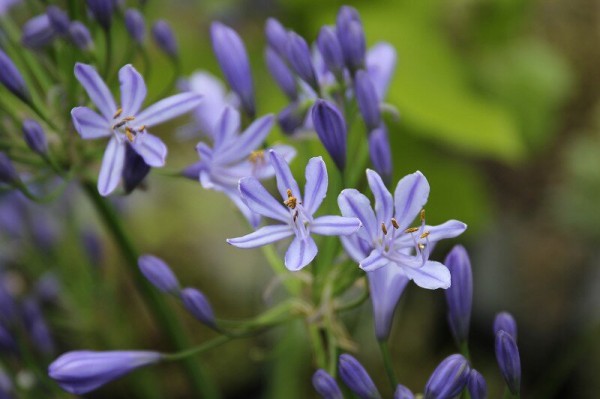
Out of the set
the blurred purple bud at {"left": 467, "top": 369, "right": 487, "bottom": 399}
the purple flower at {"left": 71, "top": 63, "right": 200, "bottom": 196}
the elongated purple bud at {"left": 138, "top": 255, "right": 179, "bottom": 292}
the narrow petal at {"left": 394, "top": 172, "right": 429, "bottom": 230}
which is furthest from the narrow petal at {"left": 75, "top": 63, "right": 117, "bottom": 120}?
Result: the blurred purple bud at {"left": 467, "top": 369, "right": 487, "bottom": 399}

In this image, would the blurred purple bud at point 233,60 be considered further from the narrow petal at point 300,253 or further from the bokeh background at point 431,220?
the bokeh background at point 431,220

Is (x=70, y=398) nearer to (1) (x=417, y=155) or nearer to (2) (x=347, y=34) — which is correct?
(2) (x=347, y=34)

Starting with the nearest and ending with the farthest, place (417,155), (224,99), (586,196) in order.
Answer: (224,99), (417,155), (586,196)

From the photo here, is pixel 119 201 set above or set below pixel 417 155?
above

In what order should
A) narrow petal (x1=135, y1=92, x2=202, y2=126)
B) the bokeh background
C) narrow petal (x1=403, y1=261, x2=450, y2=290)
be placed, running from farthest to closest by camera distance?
the bokeh background → narrow petal (x1=135, y1=92, x2=202, y2=126) → narrow petal (x1=403, y1=261, x2=450, y2=290)

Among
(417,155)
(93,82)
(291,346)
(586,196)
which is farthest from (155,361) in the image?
(586,196)

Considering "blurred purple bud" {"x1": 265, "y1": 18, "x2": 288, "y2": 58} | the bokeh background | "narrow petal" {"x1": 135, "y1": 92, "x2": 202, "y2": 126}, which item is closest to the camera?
"narrow petal" {"x1": 135, "y1": 92, "x2": 202, "y2": 126}

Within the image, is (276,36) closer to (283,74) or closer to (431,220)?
(283,74)

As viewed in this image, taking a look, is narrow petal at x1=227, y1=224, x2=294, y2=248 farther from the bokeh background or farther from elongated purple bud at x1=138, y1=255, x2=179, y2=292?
the bokeh background
